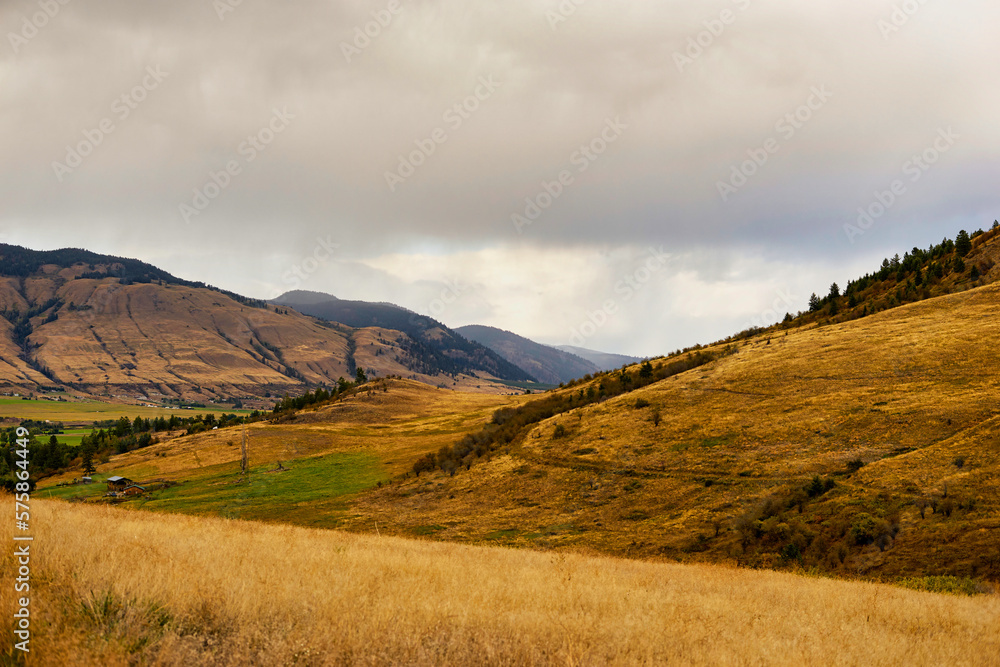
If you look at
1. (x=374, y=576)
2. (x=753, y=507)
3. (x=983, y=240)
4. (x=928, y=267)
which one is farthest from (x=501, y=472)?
(x=983, y=240)

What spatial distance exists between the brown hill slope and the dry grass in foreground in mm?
8927

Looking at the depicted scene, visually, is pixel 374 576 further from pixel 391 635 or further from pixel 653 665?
pixel 653 665

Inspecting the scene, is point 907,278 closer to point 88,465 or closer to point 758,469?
point 758,469

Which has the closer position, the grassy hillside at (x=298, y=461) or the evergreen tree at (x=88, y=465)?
the grassy hillside at (x=298, y=461)

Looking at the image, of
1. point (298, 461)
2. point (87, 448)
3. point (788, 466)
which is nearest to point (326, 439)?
point (298, 461)

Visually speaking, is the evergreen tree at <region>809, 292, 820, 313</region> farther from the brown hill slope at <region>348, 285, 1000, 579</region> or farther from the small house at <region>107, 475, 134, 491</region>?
the small house at <region>107, 475, 134, 491</region>

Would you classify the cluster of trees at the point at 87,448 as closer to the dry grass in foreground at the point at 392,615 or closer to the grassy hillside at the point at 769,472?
the grassy hillside at the point at 769,472

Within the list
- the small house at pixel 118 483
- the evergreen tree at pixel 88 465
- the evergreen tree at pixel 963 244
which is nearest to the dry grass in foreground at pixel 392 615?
the evergreen tree at pixel 963 244

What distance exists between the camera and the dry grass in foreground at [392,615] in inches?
247

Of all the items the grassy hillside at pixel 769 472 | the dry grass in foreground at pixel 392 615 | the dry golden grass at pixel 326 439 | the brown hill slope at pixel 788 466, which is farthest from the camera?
the dry golden grass at pixel 326 439

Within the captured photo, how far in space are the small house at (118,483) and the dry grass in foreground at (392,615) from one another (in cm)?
7214

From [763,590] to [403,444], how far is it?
69138mm

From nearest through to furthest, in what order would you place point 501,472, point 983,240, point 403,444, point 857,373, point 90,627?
1. point 90,627
2. point 857,373
3. point 501,472
4. point 983,240
5. point 403,444

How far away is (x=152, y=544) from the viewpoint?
1068 centimetres
